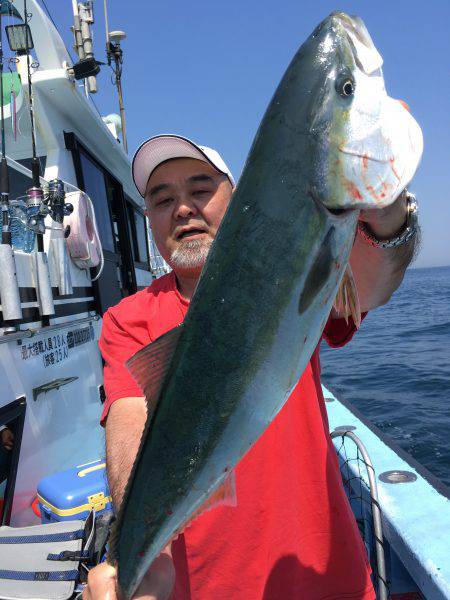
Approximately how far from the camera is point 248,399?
5.04ft

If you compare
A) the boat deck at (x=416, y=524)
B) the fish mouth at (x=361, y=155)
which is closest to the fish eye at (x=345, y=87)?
the fish mouth at (x=361, y=155)

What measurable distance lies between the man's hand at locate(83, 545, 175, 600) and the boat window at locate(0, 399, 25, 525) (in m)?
2.50

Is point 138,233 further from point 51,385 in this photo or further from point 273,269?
point 273,269

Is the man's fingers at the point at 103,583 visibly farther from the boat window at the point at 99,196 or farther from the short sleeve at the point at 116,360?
the boat window at the point at 99,196

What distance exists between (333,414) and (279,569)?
3.73 meters

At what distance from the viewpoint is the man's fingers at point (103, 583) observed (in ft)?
5.56

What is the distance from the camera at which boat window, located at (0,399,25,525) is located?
12.9 feet

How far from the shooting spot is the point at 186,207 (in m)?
2.57

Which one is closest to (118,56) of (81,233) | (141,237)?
(141,237)

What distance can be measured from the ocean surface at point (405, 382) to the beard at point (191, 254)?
4089 mm

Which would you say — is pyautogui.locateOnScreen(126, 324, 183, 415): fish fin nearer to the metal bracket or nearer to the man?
the man

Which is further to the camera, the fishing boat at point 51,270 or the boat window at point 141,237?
the boat window at point 141,237

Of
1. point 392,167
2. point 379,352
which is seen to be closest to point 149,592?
point 392,167

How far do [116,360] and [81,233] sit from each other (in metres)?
3.82
